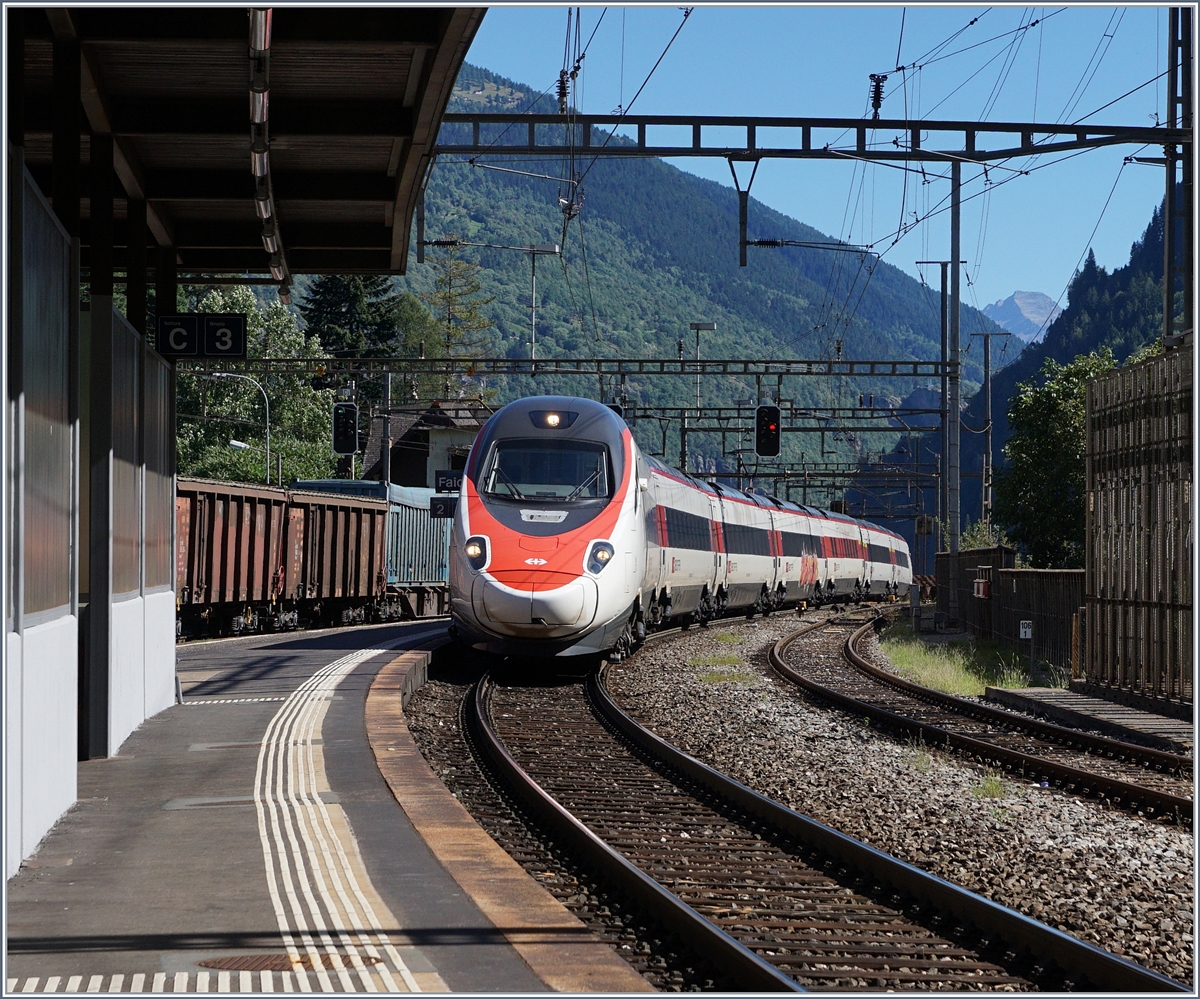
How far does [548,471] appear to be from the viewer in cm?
1764

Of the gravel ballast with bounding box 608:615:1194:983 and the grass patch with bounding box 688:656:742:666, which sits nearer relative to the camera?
the gravel ballast with bounding box 608:615:1194:983

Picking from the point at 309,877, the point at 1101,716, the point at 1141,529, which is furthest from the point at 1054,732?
the point at 309,877

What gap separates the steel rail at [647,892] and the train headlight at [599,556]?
4.72m

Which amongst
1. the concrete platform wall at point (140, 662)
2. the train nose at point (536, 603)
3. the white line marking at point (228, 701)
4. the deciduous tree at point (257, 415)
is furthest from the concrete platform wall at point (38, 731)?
the deciduous tree at point (257, 415)

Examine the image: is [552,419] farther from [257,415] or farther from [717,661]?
[257,415]

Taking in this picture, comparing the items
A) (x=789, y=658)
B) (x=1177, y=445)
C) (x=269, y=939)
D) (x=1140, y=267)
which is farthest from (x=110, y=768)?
(x=1140, y=267)

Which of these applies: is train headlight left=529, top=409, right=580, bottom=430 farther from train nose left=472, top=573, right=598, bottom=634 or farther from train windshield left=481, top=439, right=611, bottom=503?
train nose left=472, top=573, right=598, bottom=634

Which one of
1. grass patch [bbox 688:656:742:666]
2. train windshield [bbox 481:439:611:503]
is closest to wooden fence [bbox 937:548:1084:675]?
grass patch [bbox 688:656:742:666]

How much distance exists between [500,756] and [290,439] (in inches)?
2510

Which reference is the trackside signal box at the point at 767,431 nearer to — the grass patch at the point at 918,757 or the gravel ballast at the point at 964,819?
the gravel ballast at the point at 964,819

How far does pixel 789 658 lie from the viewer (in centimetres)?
2439

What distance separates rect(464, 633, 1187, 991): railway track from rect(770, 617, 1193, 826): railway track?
2.77 metres

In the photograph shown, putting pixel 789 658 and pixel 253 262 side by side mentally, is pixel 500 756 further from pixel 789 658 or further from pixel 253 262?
pixel 789 658

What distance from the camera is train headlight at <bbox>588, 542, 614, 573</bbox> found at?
16719mm
